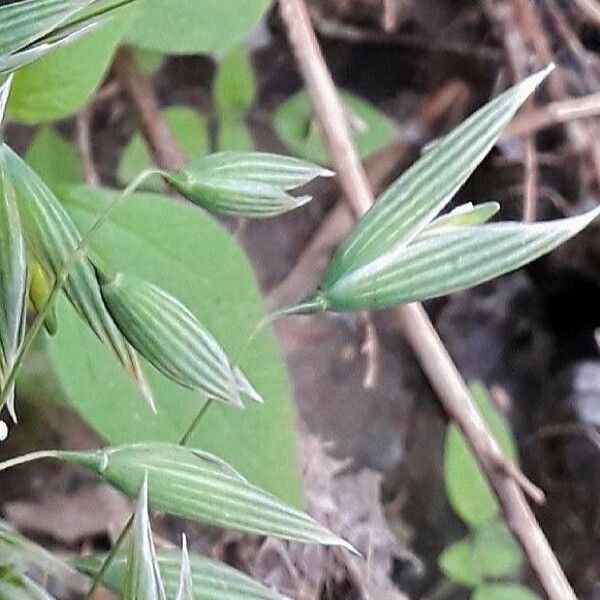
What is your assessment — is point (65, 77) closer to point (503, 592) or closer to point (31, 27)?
point (31, 27)

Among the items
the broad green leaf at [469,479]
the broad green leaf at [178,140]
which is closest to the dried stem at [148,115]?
the broad green leaf at [178,140]

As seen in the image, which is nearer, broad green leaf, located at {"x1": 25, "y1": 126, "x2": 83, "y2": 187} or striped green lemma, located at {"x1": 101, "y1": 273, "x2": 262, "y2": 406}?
striped green lemma, located at {"x1": 101, "y1": 273, "x2": 262, "y2": 406}

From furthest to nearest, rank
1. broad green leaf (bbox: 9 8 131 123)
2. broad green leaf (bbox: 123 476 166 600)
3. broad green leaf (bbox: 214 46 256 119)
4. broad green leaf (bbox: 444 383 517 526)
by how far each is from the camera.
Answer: broad green leaf (bbox: 214 46 256 119)
broad green leaf (bbox: 444 383 517 526)
broad green leaf (bbox: 9 8 131 123)
broad green leaf (bbox: 123 476 166 600)

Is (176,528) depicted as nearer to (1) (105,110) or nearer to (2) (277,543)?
(2) (277,543)

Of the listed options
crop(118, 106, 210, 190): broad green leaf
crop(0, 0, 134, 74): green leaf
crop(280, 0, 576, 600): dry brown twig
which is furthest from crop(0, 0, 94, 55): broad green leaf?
crop(118, 106, 210, 190): broad green leaf

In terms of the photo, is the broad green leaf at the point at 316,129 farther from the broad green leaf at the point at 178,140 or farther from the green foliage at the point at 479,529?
the green foliage at the point at 479,529

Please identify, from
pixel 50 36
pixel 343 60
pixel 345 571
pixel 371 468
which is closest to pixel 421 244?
pixel 50 36

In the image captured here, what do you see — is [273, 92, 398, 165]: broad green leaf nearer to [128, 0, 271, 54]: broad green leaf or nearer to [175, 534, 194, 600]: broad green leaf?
[128, 0, 271, 54]: broad green leaf
